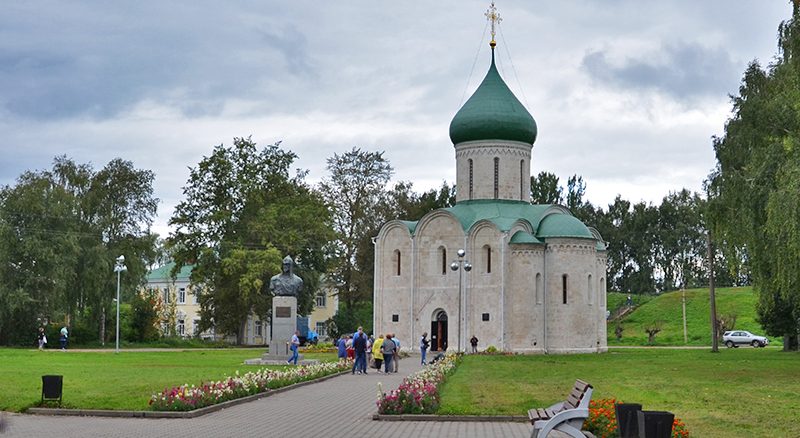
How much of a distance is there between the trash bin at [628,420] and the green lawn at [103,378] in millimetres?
8555

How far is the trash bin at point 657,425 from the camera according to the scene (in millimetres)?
10945

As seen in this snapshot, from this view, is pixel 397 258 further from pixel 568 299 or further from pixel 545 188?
pixel 545 188

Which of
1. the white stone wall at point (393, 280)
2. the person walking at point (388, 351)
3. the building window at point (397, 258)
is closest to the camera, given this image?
the person walking at point (388, 351)

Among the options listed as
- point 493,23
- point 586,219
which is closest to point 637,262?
point 586,219

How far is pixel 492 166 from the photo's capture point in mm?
53750

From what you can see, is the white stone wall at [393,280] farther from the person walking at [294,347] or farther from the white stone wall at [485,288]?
the person walking at [294,347]

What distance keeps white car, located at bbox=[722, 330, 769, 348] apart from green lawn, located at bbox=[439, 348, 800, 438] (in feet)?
78.9

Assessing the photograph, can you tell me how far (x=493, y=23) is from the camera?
56.1 m

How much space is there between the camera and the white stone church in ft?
166

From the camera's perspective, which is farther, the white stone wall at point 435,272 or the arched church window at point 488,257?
the white stone wall at point 435,272

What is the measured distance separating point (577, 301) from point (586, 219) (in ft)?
122

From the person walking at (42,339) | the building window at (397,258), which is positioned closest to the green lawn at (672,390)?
the building window at (397,258)

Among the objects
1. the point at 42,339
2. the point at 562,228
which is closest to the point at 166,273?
the point at 42,339

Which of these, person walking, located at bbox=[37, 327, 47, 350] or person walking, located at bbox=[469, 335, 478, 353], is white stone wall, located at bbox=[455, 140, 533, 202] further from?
person walking, located at bbox=[37, 327, 47, 350]
